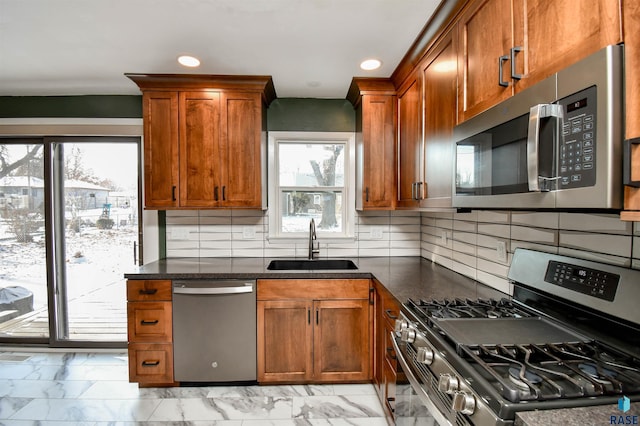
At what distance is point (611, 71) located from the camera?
0.72 metres

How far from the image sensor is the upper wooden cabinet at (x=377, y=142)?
2545mm

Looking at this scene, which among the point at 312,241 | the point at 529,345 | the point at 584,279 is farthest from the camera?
the point at 312,241

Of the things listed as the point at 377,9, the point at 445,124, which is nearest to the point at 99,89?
the point at 377,9

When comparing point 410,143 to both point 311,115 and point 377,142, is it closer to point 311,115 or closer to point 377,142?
point 377,142

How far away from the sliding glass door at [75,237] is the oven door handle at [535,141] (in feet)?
10.0

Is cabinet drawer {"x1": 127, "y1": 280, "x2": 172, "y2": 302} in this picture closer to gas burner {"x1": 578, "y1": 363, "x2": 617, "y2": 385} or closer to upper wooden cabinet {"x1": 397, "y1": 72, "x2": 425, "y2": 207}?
upper wooden cabinet {"x1": 397, "y1": 72, "x2": 425, "y2": 207}

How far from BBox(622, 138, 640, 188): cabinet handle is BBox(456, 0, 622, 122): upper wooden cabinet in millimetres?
248

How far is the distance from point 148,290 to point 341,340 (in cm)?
144

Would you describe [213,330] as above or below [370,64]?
below

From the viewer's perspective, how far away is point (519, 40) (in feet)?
3.57

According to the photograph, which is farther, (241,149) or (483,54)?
(241,149)

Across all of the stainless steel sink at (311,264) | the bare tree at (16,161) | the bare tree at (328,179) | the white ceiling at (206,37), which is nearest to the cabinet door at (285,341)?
the stainless steel sink at (311,264)

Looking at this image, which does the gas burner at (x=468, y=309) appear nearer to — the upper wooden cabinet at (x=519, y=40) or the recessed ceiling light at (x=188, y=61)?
the upper wooden cabinet at (x=519, y=40)

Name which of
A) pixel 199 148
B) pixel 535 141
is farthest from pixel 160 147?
pixel 535 141
